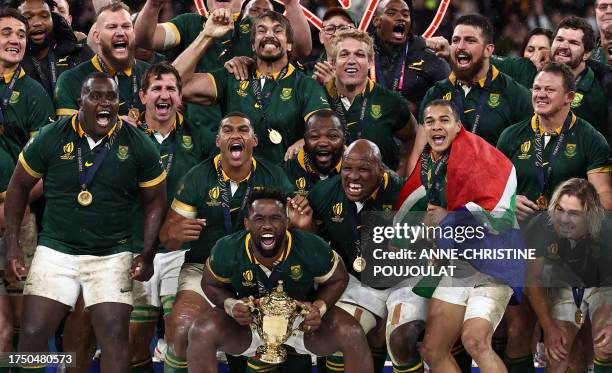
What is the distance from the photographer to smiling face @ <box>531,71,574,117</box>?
7672 mm

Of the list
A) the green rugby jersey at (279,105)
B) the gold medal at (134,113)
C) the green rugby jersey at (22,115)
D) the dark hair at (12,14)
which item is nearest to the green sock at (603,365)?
the green rugby jersey at (279,105)

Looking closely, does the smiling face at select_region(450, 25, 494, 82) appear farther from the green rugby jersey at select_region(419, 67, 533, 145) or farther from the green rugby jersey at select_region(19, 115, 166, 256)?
the green rugby jersey at select_region(19, 115, 166, 256)

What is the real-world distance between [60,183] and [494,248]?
8.22ft

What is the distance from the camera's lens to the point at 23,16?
26.3 ft

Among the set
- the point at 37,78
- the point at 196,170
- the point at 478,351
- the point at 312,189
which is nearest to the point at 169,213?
the point at 196,170

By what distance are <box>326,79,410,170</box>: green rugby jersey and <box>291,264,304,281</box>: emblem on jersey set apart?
1270mm

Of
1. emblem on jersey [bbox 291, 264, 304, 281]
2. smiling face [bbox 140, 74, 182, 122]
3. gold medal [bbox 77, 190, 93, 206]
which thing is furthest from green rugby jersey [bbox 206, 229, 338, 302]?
smiling face [bbox 140, 74, 182, 122]

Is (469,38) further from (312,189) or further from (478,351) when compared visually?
(478,351)

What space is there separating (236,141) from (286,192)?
0.43 meters

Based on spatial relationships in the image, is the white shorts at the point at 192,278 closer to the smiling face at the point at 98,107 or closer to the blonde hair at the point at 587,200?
the smiling face at the point at 98,107

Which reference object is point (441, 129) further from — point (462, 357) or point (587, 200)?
point (462, 357)

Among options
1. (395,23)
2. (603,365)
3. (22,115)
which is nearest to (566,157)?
(603,365)

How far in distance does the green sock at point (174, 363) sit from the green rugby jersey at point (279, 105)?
4.85ft

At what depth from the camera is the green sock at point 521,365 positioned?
7445 mm
